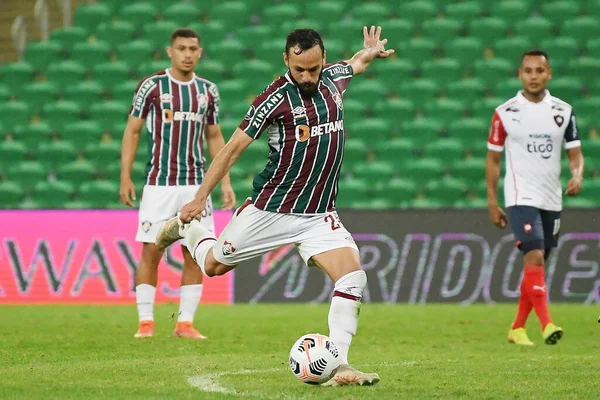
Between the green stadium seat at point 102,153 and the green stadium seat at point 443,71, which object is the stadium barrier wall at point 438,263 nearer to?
the green stadium seat at point 102,153

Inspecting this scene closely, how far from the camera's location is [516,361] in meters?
6.98

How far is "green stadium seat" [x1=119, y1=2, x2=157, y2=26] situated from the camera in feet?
53.6

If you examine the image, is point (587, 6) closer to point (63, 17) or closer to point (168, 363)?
point (63, 17)

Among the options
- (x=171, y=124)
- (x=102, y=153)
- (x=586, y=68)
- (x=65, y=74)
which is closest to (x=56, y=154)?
(x=102, y=153)

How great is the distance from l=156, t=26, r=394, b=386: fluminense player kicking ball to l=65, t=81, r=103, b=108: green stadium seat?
31.1 feet

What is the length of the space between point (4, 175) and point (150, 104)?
665cm

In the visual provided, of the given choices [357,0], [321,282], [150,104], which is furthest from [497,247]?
[357,0]

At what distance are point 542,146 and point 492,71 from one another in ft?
21.3

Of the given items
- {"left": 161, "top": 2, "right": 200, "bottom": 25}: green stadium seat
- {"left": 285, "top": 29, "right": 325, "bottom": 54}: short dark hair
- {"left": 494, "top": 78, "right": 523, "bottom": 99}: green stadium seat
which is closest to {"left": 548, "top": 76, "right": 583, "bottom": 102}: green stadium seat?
{"left": 494, "top": 78, "right": 523, "bottom": 99}: green stadium seat

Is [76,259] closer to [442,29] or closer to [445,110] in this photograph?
[445,110]

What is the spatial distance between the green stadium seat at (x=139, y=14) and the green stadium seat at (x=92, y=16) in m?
0.30

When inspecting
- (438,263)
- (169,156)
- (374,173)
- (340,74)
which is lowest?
(438,263)

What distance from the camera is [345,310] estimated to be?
19.1 feet

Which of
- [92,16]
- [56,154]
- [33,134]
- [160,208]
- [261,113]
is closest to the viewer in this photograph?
[261,113]
